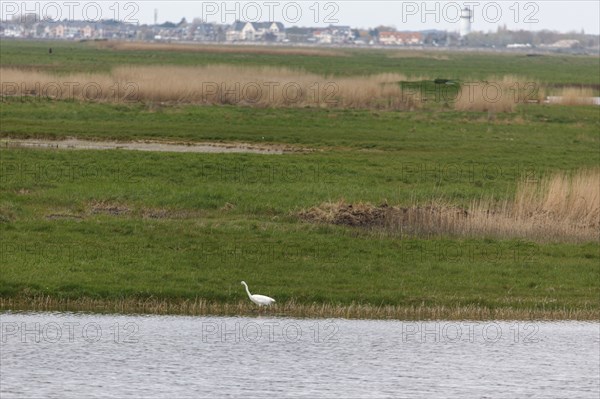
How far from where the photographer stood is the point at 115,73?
226 ft

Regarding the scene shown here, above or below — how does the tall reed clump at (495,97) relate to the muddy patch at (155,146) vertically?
above

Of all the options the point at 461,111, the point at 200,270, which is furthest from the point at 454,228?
the point at 461,111

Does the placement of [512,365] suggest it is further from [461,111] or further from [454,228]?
[461,111]

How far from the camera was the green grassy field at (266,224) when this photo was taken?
2252cm

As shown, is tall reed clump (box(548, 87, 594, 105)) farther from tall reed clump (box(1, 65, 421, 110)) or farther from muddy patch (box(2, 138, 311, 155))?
muddy patch (box(2, 138, 311, 155))

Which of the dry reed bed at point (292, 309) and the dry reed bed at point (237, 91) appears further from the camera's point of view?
the dry reed bed at point (237, 91)

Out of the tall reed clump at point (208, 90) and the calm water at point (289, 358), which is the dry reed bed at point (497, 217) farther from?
the tall reed clump at point (208, 90)

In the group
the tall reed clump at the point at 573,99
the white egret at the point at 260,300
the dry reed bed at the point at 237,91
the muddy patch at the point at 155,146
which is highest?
the dry reed bed at the point at 237,91

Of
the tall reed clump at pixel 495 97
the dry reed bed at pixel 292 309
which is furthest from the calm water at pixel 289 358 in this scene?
the tall reed clump at pixel 495 97

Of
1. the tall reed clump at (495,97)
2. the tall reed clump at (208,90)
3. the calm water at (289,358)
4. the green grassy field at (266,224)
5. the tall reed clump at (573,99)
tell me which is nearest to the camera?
the calm water at (289,358)

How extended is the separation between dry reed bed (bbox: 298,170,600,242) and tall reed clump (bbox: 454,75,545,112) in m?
30.8

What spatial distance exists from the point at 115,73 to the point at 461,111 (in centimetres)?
2098

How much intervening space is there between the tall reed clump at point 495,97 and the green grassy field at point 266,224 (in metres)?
12.7

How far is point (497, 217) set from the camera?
28062mm
